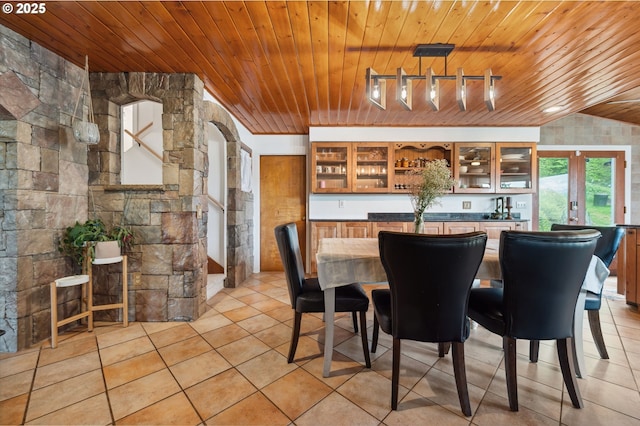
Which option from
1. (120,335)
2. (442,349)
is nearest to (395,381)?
(442,349)

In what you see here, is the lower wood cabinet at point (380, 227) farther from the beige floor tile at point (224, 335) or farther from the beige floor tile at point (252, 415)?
the beige floor tile at point (252, 415)

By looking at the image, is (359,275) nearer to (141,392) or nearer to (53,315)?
(141,392)

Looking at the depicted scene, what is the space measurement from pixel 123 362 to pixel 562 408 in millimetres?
2794

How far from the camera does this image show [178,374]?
1729mm

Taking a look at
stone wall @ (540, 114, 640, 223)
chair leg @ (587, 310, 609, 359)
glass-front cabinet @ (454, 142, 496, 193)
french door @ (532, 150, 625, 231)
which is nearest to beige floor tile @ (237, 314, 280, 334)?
chair leg @ (587, 310, 609, 359)

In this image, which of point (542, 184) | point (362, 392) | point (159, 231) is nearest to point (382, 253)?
point (362, 392)

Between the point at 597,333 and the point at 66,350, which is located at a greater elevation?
the point at 597,333

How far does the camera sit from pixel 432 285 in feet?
4.48

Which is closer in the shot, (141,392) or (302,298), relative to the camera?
(141,392)

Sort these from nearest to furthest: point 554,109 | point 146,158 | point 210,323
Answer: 1. point 210,323
2. point 554,109
3. point 146,158

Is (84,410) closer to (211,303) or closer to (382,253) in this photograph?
(211,303)

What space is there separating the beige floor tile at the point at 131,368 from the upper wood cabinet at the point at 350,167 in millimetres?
2881

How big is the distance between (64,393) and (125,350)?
18.5 inches

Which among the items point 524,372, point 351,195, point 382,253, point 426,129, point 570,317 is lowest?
point 524,372
